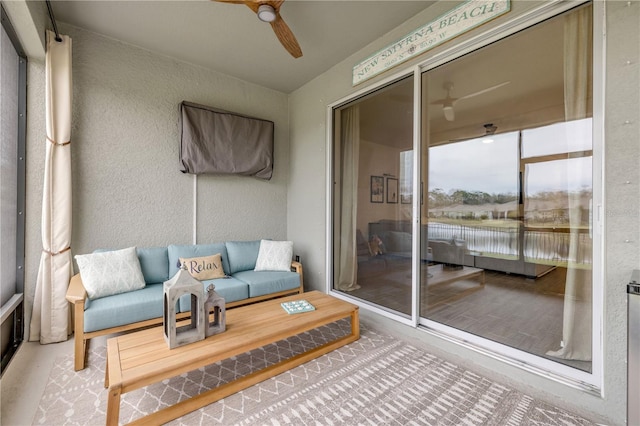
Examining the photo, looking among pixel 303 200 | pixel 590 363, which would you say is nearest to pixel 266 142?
pixel 303 200

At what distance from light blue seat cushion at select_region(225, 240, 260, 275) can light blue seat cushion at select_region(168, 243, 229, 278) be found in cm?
6

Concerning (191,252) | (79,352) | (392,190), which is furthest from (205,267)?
(392,190)

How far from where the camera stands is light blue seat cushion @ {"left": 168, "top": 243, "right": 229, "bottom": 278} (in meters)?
2.93

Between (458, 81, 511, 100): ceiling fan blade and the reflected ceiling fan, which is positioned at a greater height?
(458, 81, 511, 100): ceiling fan blade

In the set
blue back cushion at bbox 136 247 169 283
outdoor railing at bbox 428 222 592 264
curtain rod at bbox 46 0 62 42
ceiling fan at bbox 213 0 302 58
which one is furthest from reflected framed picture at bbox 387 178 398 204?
curtain rod at bbox 46 0 62 42

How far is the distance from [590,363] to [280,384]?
1.95 metres

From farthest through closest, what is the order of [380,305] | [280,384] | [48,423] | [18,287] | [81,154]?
[380,305] < [81,154] < [18,287] < [280,384] < [48,423]

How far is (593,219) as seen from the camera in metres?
1.65

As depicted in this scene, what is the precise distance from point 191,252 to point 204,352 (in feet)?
5.58

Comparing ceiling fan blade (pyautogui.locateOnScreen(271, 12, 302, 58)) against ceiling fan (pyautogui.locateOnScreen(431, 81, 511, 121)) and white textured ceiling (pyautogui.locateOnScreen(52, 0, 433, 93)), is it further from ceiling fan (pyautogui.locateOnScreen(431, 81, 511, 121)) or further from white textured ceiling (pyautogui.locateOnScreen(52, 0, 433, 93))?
ceiling fan (pyautogui.locateOnScreen(431, 81, 511, 121))

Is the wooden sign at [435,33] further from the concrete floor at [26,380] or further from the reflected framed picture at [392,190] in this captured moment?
the concrete floor at [26,380]

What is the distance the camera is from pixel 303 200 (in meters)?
3.95

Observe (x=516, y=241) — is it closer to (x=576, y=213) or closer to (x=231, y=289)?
(x=576, y=213)

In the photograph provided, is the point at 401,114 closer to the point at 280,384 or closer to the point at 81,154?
the point at 280,384
